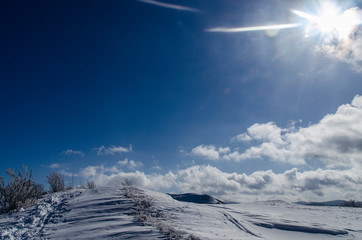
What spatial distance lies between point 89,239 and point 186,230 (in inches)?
69.6

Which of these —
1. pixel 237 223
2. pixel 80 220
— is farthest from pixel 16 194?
pixel 237 223

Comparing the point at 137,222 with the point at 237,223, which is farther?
the point at 237,223

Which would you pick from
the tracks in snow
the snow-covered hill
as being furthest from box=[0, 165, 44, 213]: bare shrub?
the tracks in snow

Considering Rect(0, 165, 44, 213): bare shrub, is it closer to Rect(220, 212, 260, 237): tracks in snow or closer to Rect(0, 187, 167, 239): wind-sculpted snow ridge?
Rect(0, 187, 167, 239): wind-sculpted snow ridge

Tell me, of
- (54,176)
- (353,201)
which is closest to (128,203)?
(54,176)

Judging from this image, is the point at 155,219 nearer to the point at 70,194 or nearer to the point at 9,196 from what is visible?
the point at 70,194

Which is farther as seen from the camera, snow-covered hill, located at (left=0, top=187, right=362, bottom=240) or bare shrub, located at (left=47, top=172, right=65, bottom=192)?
bare shrub, located at (left=47, top=172, right=65, bottom=192)

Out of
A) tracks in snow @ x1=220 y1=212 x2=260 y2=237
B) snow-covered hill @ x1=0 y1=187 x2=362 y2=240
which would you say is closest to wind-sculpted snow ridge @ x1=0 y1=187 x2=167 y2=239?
snow-covered hill @ x1=0 y1=187 x2=362 y2=240

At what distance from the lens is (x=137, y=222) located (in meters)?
4.80

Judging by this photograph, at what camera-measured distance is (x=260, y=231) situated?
546 cm

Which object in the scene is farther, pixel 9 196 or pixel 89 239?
pixel 9 196

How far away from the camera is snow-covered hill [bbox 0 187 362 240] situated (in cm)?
442

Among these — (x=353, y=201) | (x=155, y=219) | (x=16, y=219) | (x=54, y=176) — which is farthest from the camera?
(x=353, y=201)

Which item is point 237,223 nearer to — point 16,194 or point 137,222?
point 137,222
